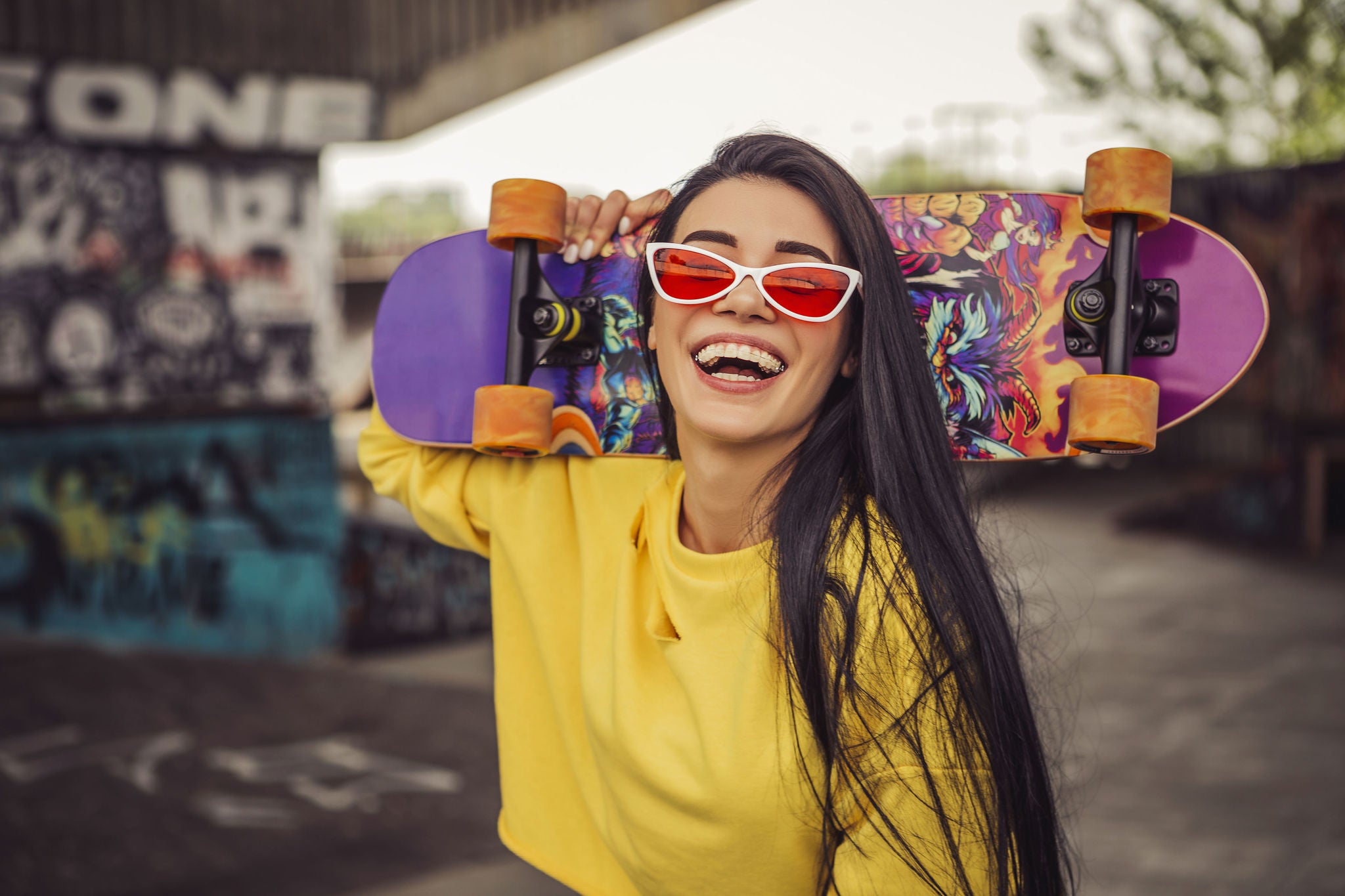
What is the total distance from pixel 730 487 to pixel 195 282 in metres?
5.87

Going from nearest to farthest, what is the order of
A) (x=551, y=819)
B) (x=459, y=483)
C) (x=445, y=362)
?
(x=551, y=819) → (x=459, y=483) → (x=445, y=362)

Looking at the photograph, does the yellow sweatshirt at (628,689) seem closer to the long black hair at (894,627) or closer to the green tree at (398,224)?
the long black hair at (894,627)

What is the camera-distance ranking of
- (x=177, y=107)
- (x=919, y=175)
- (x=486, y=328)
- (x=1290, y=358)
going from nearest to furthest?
1. (x=486, y=328)
2. (x=177, y=107)
3. (x=1290, y=358)
4. (x=919, y=175)

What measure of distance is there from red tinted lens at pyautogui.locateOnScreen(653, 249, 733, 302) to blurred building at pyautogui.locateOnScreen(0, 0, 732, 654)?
18.8 feet

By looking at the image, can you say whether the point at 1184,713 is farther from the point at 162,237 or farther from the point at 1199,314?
the point at 162,237

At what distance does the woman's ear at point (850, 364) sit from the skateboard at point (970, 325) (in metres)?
0.12

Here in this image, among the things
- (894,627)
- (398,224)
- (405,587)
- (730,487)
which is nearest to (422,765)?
(405,587)

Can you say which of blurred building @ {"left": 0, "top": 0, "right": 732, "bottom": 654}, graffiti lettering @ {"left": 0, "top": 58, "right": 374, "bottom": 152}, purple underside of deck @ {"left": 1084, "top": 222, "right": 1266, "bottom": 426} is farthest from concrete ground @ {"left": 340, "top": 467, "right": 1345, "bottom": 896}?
graffiti lettering @ {"left": 0, "top": 58, "right": 374, "bottom": 152}

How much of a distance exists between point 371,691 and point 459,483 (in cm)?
467

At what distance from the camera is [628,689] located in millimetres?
1464

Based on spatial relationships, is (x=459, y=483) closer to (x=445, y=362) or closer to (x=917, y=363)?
(x=445, y=362)

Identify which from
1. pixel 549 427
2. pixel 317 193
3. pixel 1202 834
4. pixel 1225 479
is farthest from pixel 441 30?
pixel 1225 479

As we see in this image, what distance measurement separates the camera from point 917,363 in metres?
1.45

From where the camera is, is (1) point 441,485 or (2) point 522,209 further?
(1) point 441,485
